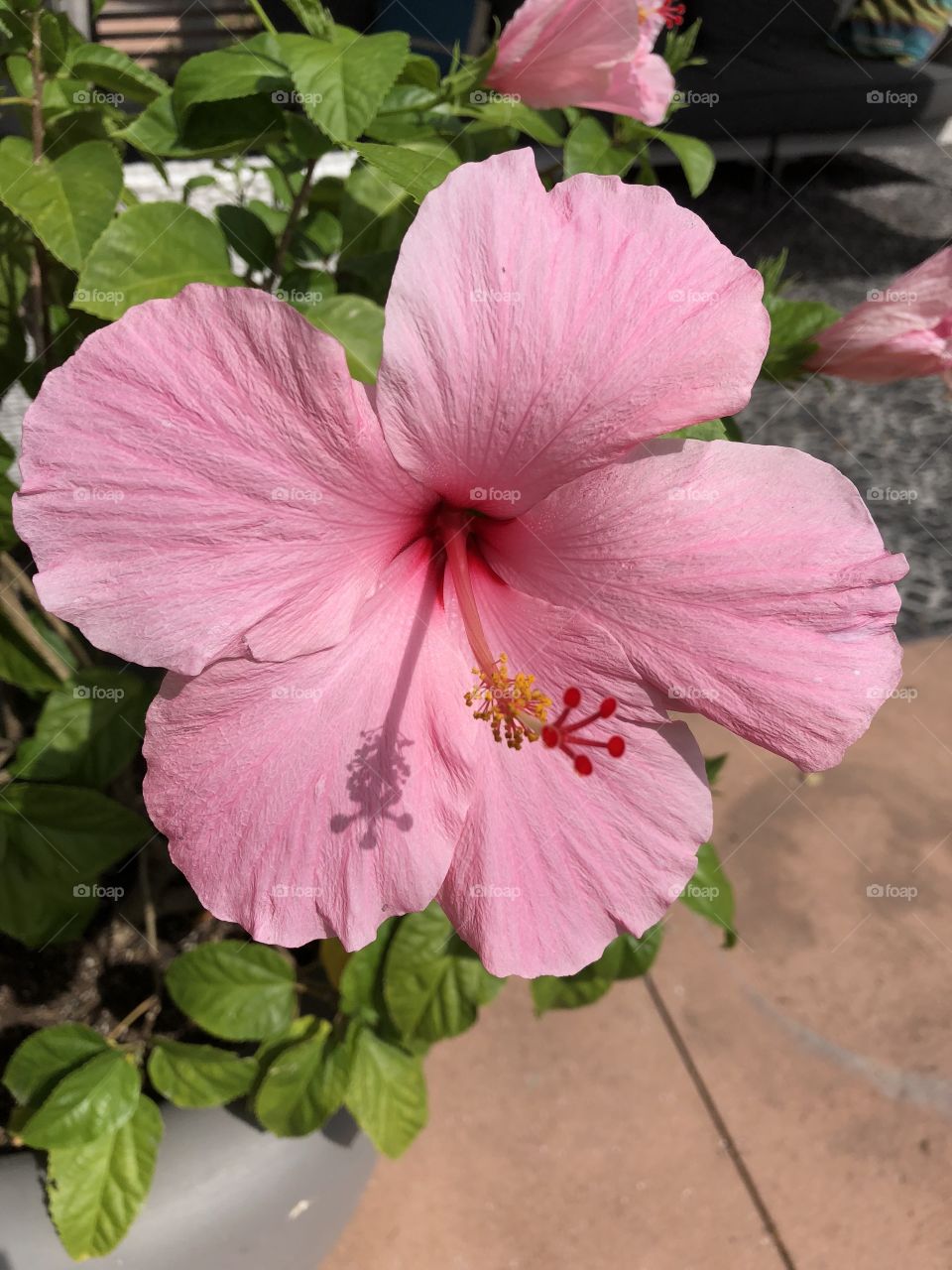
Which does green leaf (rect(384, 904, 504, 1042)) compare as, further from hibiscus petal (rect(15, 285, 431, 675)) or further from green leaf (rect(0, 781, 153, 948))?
hibiscus petal (rect(15, 285, 431, 675))

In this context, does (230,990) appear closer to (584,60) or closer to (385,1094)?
(385,1094)

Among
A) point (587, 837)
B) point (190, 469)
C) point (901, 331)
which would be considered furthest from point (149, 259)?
point (901, 331)

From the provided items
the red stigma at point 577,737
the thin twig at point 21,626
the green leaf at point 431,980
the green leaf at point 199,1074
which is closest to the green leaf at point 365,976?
the green leaf at point 431,980

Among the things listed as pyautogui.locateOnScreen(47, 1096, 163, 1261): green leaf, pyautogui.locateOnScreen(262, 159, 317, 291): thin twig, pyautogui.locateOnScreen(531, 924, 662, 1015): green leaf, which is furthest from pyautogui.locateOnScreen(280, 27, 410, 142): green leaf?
pyautogui.locateOnScreen(47, 1096, 163, 1261): green leaf

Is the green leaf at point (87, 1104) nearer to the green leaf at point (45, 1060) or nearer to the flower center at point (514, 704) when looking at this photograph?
the green leaf at point (45, 1060)

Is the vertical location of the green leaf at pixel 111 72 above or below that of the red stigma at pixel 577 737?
above

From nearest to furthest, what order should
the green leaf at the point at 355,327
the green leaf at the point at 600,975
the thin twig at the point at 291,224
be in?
the green leaf at the point at 355,327, the thin twig at the point at 291,224, the green leaf at the point at 600,975

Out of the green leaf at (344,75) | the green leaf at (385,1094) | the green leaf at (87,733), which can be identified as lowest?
the green leaf at (385,1094)
